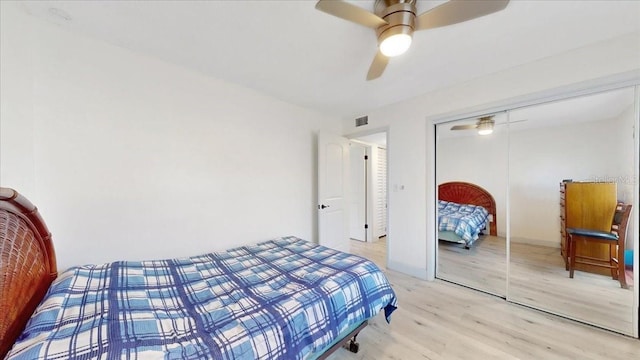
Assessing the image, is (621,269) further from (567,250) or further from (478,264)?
(478,264)

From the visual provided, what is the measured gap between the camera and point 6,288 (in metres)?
0.91

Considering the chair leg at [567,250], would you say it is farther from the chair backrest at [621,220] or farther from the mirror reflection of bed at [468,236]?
the mirror reflection of bed at [468,236]

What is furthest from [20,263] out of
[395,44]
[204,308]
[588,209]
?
[588,209]

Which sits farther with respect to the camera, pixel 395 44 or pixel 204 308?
pixel 395 44

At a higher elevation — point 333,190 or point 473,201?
point 333,190

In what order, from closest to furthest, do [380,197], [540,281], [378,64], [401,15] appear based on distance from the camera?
[401,15]
[378,64]
[540,281]
[380,197]

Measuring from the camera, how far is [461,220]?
118 inches

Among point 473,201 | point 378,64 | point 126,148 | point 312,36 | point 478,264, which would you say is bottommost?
point 478,264

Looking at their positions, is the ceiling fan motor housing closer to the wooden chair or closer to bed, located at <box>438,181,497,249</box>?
bed, located at <box>438,181,497,249</box>

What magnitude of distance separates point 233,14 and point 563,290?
3.88m

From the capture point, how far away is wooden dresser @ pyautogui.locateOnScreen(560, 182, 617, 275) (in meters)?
1.97

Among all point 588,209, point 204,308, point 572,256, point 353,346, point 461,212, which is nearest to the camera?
point 204,308

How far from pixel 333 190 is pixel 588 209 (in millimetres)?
2753

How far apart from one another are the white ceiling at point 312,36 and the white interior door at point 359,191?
7.42ft
